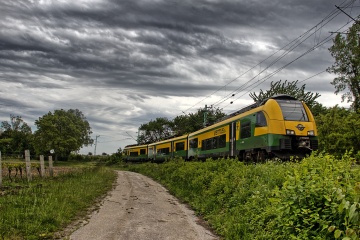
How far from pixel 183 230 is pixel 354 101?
35.6m

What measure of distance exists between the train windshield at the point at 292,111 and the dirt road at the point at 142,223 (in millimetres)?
7388

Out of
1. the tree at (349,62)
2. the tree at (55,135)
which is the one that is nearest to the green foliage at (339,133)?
the tree at (349,62)

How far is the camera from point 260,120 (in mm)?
17172

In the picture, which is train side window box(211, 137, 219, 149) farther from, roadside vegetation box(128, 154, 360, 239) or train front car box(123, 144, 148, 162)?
train front car box(123, 144, 148, 162)

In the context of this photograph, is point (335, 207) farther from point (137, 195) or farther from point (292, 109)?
point (292, 109)

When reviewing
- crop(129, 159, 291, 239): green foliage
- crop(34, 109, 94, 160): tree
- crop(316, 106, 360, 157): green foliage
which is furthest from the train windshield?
crop(34, 109, 94, 160): tree

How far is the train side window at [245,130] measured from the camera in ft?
60.8

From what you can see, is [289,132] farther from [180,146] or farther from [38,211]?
[180,146]

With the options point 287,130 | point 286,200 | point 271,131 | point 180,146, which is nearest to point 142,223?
point 286,200

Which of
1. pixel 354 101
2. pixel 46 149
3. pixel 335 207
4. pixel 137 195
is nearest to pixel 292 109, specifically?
pixel 137 195

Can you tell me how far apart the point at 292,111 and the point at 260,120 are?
162cm

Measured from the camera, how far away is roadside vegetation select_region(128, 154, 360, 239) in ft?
14.1

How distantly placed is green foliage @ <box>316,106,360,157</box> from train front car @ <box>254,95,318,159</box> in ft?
42.3

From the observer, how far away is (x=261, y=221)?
677 cm
